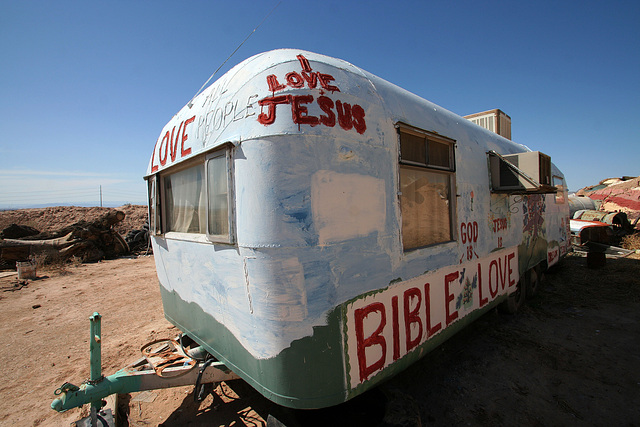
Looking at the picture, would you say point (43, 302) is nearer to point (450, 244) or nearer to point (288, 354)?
point (288, 354)

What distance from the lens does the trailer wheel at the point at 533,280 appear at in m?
6.01

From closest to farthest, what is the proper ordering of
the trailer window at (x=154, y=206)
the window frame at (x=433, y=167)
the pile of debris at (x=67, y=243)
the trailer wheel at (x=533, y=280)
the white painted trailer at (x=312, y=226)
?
the white painted trailer at (x=312, y=226) < the window frame at (x=433, y=167) < the trailer window at (x=154, y=206) < the trailer wheel at (x=533, y=280) < the pile of debris at (x=67, y=243)

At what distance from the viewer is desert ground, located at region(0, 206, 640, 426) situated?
112 inches

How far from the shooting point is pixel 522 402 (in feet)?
10.1

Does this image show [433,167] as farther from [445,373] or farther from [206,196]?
[445,373]

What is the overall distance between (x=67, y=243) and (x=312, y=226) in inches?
546

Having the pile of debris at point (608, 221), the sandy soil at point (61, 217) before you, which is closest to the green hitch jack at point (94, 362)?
the pile of debris at point (608, 221)

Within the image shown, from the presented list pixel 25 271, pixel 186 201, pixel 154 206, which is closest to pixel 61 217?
pixel 25 271

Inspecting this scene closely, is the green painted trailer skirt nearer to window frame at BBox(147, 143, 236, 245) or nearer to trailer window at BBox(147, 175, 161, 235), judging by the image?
window frame at BBox(147, 143, 236, 245)

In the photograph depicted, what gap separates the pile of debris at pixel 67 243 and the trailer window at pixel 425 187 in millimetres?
13480

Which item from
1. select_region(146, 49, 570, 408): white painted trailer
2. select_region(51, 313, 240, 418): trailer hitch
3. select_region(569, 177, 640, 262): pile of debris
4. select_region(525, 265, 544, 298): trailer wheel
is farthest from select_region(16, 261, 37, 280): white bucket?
select_region(569, 177, 640, 262): pile of debris

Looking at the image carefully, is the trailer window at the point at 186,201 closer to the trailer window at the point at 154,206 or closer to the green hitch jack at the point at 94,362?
the trailer window at the point at 154,206

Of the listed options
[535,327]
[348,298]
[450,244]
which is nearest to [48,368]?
[348,298]

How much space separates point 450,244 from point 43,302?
9077mm
